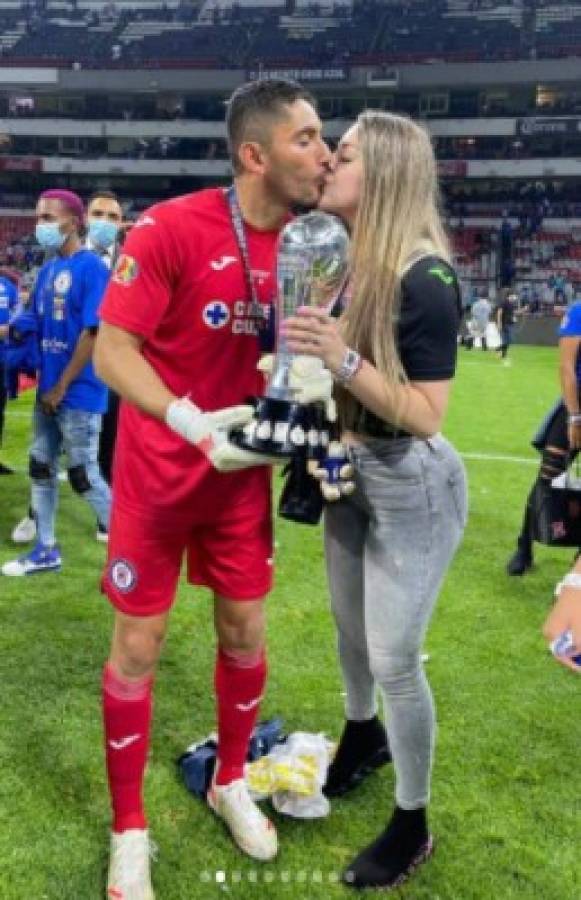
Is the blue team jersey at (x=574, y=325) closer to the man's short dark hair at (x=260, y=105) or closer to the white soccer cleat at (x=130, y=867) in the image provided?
the man's short dark hair at (x=260, y=105)

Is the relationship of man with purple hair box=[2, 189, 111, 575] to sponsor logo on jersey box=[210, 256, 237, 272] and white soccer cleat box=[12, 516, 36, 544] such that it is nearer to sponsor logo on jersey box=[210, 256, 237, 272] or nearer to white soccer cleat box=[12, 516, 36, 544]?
white soccer cleat box=[12, 516, 36, 544]

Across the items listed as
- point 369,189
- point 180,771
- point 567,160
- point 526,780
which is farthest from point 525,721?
point 567,160

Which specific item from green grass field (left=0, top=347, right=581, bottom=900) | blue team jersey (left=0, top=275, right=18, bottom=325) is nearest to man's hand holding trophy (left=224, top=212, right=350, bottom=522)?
green grass field (left=0, top=347, right=581, bottom=900)

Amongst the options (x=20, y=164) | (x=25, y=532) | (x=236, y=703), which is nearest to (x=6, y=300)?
(x=25, y=532)

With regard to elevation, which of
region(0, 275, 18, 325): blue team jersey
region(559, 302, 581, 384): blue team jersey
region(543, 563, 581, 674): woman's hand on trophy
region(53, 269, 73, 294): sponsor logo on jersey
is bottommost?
region(0, 275, 18, 325): blue team jersey

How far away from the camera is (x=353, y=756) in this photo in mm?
3209

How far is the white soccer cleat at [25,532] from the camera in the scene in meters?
5.78

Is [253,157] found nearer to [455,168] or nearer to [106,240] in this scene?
[106,240]

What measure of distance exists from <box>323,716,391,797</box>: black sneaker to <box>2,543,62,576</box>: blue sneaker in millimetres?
2581

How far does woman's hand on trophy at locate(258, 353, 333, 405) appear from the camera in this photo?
6.96ft

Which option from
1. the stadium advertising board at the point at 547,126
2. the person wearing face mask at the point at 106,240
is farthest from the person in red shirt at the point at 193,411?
the stadium advertising board at the point at 547,126

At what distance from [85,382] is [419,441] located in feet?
9.68

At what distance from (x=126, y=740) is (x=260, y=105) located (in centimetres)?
181

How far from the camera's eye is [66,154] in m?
44.1
